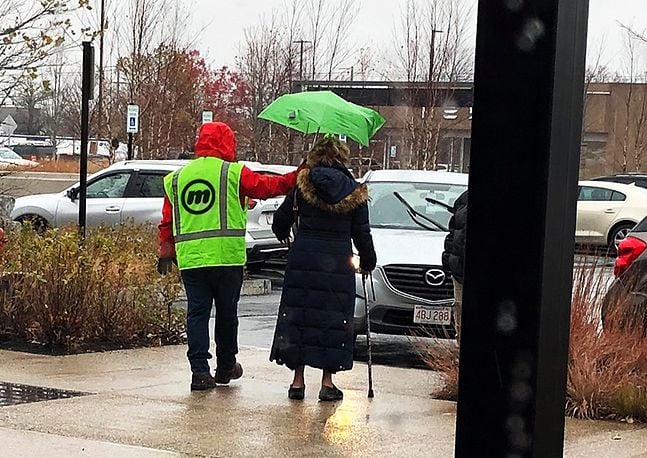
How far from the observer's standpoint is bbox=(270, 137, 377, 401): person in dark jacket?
738cm

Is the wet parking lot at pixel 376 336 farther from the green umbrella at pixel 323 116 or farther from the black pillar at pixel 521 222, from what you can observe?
the black pillar at pixel 521 222

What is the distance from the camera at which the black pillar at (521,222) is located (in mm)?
2375

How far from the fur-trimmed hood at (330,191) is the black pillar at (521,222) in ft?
16.2

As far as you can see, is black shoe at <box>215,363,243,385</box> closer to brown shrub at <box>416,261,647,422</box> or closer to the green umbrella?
brown shrub at <box>416,261,647,422</box>

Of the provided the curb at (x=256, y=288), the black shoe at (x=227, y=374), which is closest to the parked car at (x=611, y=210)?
the curb at (x=256, y=288)

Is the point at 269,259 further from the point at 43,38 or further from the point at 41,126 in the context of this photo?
the point at 41,126

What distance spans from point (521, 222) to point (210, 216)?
17.5ft

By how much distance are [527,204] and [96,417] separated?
4702 millimetres

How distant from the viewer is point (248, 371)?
28.4 ft

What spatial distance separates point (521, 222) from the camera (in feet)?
7.86

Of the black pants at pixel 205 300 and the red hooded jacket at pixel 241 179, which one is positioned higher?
the red hooded jacket at pixel 241 179

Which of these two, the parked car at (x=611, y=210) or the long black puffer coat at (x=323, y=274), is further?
the parked car at (x=611, y=210)

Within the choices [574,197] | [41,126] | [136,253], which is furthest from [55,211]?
[41,126]

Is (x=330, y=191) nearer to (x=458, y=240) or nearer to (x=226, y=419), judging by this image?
(x=458, y=240)
